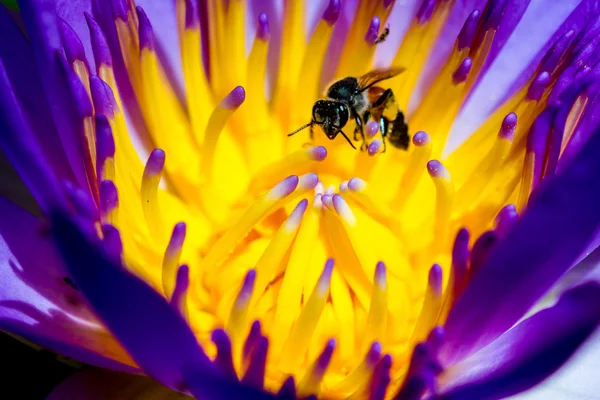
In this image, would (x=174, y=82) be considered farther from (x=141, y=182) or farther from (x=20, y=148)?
(x=20, y=148)

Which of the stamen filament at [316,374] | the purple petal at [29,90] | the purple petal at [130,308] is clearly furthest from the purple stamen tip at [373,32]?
the purple petal at [130,308]

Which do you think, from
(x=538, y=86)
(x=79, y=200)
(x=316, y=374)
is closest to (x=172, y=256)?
(x=79, y=200)

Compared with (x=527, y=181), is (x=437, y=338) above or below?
below

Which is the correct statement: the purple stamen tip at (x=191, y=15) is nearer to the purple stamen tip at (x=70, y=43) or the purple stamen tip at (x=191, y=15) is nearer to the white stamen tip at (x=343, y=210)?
the purple stamen tip at (x=70, y=43)

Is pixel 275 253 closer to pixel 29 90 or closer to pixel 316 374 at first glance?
pixel 316 374

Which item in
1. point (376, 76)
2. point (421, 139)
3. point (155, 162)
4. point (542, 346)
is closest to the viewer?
point (542, 346)

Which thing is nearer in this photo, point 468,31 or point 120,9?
point 120,9

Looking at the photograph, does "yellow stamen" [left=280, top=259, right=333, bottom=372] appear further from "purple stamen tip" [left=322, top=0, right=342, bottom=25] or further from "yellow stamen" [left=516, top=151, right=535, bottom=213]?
"purple stamen tip" [left=322, top=0, right=342, bottom=25]
